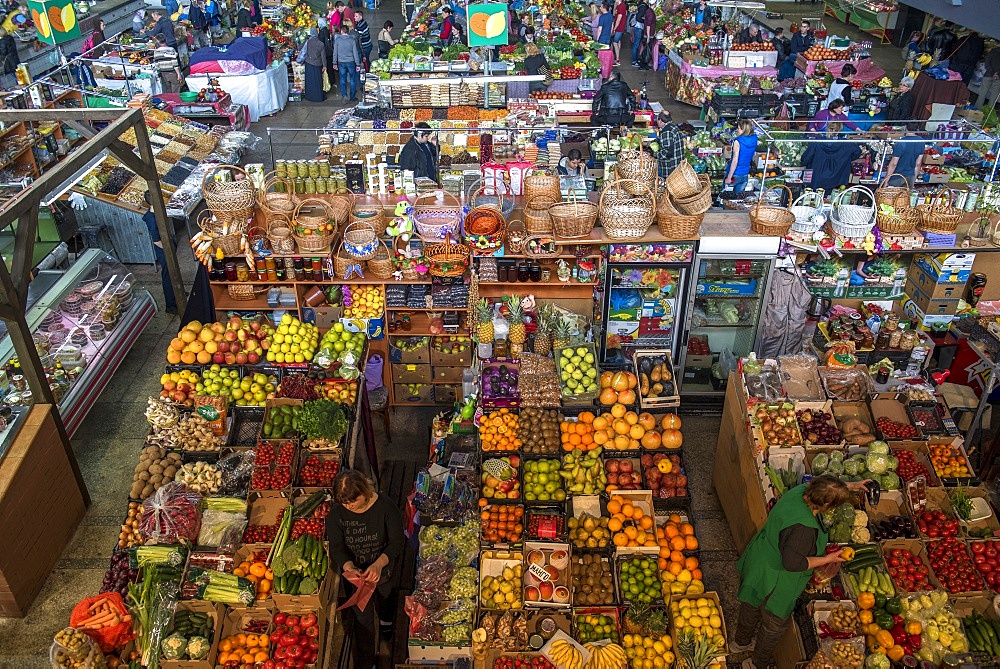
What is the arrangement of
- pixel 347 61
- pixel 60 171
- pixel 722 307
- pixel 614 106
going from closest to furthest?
pixel 60 171 < pixel 722 307 < pixel 614 106 < pixel 347 61

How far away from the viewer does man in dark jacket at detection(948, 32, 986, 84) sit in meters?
18.7

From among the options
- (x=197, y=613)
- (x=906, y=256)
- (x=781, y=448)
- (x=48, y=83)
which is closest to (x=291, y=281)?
(x=197, y=613)

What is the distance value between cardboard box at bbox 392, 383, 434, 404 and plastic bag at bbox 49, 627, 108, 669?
13.4ft

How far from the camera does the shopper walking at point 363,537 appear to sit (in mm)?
5246

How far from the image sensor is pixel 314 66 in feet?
61.5

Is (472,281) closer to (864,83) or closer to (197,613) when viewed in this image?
(197,613)

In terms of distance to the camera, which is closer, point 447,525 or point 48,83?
point 447,525

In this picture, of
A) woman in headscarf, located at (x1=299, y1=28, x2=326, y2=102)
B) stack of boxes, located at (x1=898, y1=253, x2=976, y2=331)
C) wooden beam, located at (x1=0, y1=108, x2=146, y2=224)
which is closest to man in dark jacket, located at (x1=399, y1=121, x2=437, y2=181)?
wooden beam, located at (x1=0, y1=108, x2=146, y2=224)

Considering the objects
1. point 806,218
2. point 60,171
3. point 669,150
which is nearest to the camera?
point 60,171

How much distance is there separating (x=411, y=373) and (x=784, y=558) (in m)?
4.66

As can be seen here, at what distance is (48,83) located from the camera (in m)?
14.5

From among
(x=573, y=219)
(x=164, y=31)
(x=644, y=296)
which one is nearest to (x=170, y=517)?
(x=573, y=219)

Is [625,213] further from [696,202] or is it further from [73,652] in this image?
[73,652]

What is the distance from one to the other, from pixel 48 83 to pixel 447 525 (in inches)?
516
